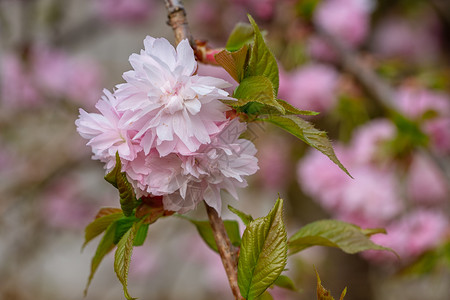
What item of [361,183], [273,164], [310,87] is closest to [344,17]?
[310,87]

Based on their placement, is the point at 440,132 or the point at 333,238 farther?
the point at 440,132

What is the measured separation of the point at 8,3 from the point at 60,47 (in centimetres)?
32

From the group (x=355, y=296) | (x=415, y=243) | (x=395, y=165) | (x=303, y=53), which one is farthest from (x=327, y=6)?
(x=355, y=296)

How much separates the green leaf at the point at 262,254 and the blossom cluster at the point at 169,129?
31 mm

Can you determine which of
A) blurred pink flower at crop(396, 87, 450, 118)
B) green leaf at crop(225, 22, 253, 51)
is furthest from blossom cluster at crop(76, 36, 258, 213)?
blurred pink flower at crop(396, 87, 450, 118)

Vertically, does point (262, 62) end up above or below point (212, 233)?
above

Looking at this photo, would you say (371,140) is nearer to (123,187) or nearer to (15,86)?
(123,187)

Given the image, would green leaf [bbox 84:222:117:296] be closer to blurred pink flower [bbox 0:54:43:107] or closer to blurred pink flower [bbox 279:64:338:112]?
blurred pink flower [bbox 279:64:338:112]

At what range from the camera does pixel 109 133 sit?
32 centimetres

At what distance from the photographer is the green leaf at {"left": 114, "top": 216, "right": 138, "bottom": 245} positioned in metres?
0.37

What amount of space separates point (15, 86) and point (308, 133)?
1.58m

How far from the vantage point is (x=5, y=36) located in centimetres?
170

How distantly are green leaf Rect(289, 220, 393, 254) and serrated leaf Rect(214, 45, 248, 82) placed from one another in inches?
5.5

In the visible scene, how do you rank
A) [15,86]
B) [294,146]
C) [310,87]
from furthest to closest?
[15,86] < [294,146] < [310,87]
